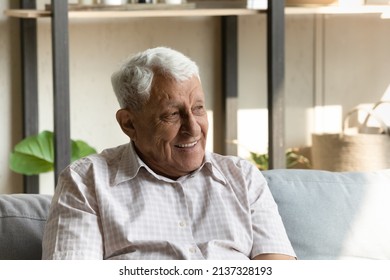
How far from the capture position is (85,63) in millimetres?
4414

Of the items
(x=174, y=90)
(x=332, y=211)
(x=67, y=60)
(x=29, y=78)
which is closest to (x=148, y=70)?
(x=174, y=90)

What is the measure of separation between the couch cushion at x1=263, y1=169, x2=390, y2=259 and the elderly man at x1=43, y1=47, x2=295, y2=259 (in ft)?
0.39

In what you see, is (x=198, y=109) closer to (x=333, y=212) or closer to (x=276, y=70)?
(x=333, y=212)

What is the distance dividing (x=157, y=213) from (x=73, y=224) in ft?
0.69

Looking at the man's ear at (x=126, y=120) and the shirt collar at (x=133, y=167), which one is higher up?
the man's ear at (x=126, y=120)

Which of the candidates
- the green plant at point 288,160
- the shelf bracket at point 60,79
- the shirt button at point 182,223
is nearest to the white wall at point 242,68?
the green plant at point 288,160

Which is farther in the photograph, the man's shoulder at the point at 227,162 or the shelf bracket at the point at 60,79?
the shelf bracket at the point at 60,79

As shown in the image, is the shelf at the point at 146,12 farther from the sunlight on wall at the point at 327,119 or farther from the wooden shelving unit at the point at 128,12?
the sunlight on wall at the point at 327,119

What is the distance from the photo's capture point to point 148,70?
222 centimetres

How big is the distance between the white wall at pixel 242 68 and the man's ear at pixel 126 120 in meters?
2.07

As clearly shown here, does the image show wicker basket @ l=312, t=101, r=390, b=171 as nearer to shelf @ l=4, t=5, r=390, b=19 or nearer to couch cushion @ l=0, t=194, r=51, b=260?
shelf @ l=4, t=5, r=390, b=19

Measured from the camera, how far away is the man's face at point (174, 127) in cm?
223

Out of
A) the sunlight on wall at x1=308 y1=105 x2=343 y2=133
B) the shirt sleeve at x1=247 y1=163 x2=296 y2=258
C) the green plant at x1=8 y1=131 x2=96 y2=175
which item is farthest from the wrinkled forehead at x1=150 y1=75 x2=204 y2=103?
the sunlight on wall at x1=308 y1=105 x2=343 y2=133
